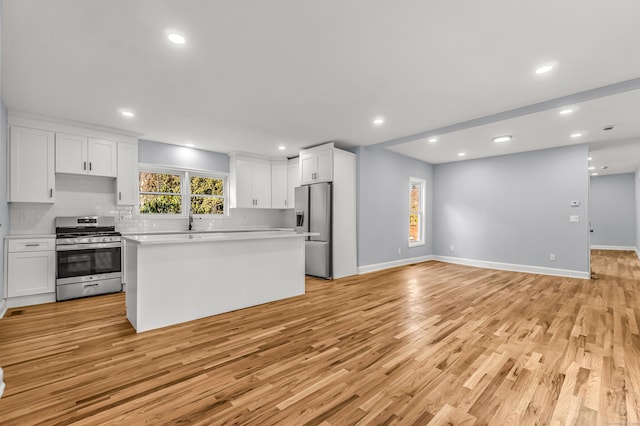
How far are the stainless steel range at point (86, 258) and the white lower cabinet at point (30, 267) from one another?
0.09 meters

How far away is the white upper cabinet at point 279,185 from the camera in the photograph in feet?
22.8

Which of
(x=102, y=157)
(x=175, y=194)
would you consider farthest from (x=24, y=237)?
(x=175, y=194)

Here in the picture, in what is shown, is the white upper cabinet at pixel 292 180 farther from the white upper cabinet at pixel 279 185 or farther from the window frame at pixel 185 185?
the window frame at pixel 185 185

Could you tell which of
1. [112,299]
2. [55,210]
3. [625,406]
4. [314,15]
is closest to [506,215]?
[625,406]

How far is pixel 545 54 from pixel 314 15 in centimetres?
215

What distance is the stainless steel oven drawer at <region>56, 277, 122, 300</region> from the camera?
4.14m

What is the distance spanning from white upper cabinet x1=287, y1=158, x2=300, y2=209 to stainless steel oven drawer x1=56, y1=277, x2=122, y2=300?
3.72m

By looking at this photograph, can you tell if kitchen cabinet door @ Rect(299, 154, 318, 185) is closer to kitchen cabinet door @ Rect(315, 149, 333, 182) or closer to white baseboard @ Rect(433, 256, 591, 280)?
kitchen cabinet door @ Rect(315, 149, 333, 182)

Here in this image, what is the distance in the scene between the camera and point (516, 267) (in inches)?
249

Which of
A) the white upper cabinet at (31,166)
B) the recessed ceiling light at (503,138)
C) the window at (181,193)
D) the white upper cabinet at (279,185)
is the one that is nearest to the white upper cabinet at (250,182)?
the white upper cabinet at (279,185)

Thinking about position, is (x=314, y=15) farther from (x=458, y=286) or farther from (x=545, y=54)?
(x=458, y=286)

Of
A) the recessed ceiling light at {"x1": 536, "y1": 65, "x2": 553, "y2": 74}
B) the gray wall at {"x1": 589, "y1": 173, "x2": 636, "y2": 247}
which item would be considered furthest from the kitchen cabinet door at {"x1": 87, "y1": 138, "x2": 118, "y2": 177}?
the gray wall at {"x1": 589, "y1": 173, "x2": 636, "y2": 247}

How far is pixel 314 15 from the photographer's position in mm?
2154

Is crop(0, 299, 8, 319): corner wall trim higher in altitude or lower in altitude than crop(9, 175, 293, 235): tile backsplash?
lower
